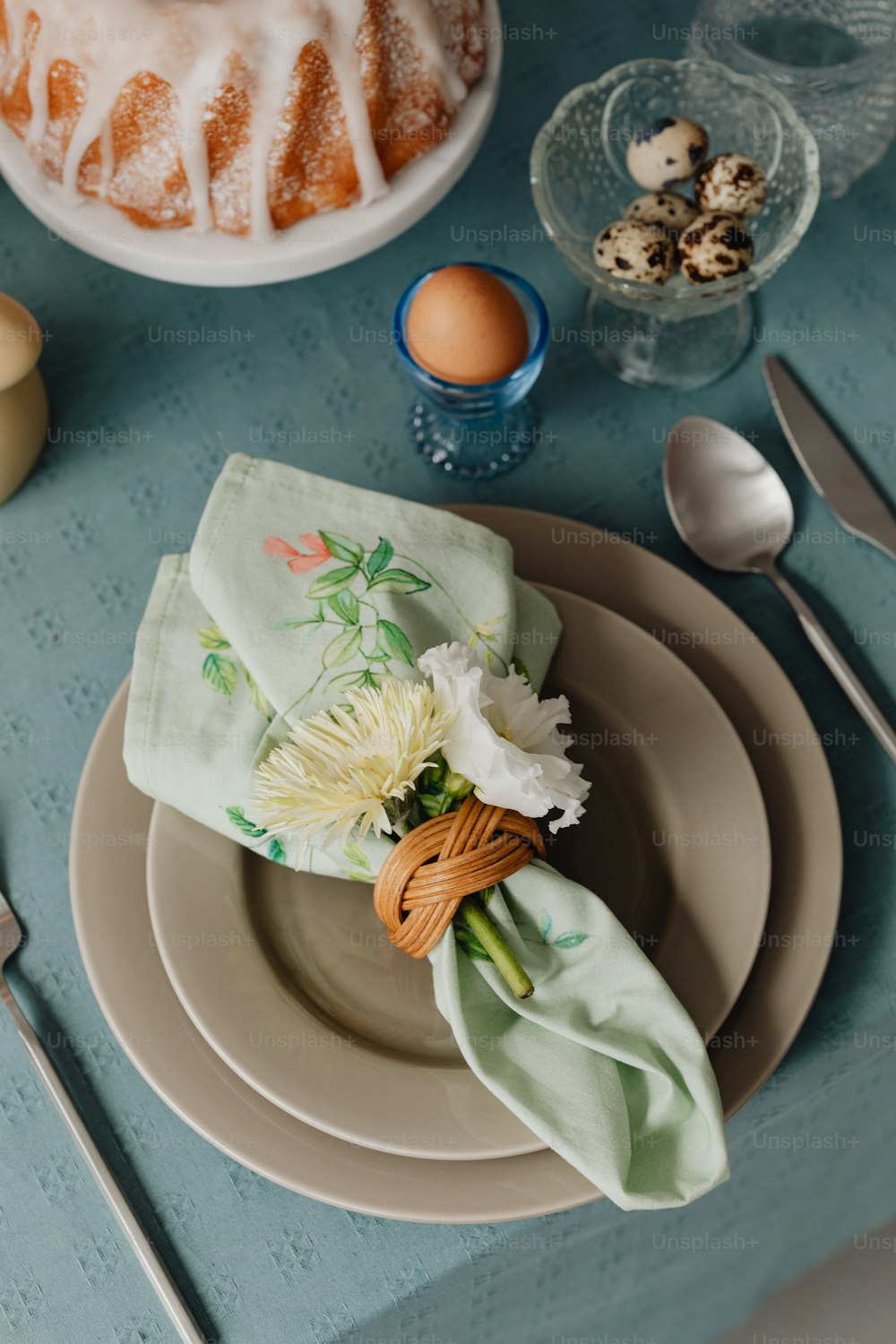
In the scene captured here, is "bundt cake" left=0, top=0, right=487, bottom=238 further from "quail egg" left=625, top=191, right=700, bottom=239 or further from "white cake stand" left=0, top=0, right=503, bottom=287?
"quail egg" left=625, top=191, right=700, bottom=239

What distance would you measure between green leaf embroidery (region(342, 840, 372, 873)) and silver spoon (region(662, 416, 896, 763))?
304 mm

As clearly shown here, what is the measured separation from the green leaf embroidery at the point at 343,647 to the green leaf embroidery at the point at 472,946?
143 millimetres

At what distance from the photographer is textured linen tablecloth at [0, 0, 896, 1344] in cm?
59

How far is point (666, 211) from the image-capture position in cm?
72

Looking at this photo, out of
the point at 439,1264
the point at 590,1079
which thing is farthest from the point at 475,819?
the point at 439,1264

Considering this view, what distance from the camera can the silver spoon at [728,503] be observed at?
2.35ft

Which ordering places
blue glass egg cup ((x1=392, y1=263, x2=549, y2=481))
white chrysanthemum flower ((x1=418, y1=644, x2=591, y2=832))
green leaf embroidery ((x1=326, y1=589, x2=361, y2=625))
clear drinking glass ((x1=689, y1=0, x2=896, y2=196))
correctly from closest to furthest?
1. white chrysanthemum flower ((x1=418, y1=644, x2=591, y2=832))
2. green leaf embroidery ((x1=326, y1=589, x2=361, y2=625))
3. blue glass egg cup ((x1=392, y1=263, x2=549, y2=481))
4. clear drinking glass ((x1=689, y1=0, x2=896, y2=196))

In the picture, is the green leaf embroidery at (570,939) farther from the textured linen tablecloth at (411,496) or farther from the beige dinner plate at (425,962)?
the textured linen tablecloth at (411,496)

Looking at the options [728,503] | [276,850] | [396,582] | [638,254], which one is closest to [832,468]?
[728,503]

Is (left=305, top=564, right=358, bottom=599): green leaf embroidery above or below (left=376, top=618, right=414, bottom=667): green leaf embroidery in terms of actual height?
above

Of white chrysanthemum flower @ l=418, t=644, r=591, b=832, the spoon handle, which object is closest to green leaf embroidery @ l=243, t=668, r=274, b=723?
white chrysanthemum flower @ l=418, t=644, r=591, b=832

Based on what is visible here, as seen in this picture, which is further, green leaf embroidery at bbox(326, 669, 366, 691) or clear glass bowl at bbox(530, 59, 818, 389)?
clear glass bowl at bbox(530, 59, 818, 389)

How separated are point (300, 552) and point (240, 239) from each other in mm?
194

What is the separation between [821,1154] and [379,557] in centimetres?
62
